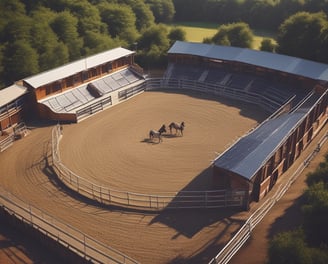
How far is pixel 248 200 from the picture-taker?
26.2m

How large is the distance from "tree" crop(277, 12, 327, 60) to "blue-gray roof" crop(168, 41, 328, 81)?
4.45 meters

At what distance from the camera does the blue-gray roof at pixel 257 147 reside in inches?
1035

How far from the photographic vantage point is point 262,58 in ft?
147

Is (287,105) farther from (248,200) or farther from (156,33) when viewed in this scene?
(156,33)

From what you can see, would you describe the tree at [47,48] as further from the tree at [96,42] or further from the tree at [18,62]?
the tree at [96,42]

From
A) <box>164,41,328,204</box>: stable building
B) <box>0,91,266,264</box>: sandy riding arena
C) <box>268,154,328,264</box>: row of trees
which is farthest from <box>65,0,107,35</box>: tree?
<box>268,154,328,264</box>: row of trees

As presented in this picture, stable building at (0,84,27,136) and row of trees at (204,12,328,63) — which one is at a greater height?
row of trees at (204,12,328,63)

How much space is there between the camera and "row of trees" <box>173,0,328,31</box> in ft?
258

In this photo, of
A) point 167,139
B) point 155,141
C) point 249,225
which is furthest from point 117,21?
point 249,225

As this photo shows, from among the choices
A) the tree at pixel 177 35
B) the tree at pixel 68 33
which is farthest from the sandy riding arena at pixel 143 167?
the tree at pixel 177 35

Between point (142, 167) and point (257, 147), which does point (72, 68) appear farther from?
point (257, 147)

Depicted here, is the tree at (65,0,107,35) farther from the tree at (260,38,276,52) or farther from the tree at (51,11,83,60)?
the tree at (260,38,276,52)

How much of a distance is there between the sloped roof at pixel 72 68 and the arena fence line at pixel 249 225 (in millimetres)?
24633

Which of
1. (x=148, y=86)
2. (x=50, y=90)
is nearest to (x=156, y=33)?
(x=148, y=86)
